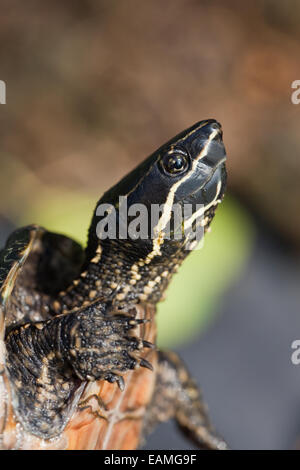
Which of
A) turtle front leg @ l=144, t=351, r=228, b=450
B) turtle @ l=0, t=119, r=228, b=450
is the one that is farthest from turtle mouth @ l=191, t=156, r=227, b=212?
turtle front leg @ l=144, t=351, r=228, b=450

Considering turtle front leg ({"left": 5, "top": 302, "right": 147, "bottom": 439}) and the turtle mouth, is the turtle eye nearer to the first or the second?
the turtle mouth

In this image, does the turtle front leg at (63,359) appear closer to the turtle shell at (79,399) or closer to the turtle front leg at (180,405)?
the turtle shell at (79,399)

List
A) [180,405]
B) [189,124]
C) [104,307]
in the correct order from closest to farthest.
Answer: [104,307]
[180,405]
[189,124]

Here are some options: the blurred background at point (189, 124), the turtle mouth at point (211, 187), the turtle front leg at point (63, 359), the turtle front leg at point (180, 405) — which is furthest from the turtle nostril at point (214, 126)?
the blurred background at point (189, 124)

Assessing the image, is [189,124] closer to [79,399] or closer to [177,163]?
[177,163]

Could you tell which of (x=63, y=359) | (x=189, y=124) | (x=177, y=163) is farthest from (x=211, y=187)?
(x=189, y=124)

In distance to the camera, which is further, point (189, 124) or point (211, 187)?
point (189, 124)

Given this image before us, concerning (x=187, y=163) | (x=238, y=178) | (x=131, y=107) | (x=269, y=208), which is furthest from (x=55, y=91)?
(x=187, y=163)
